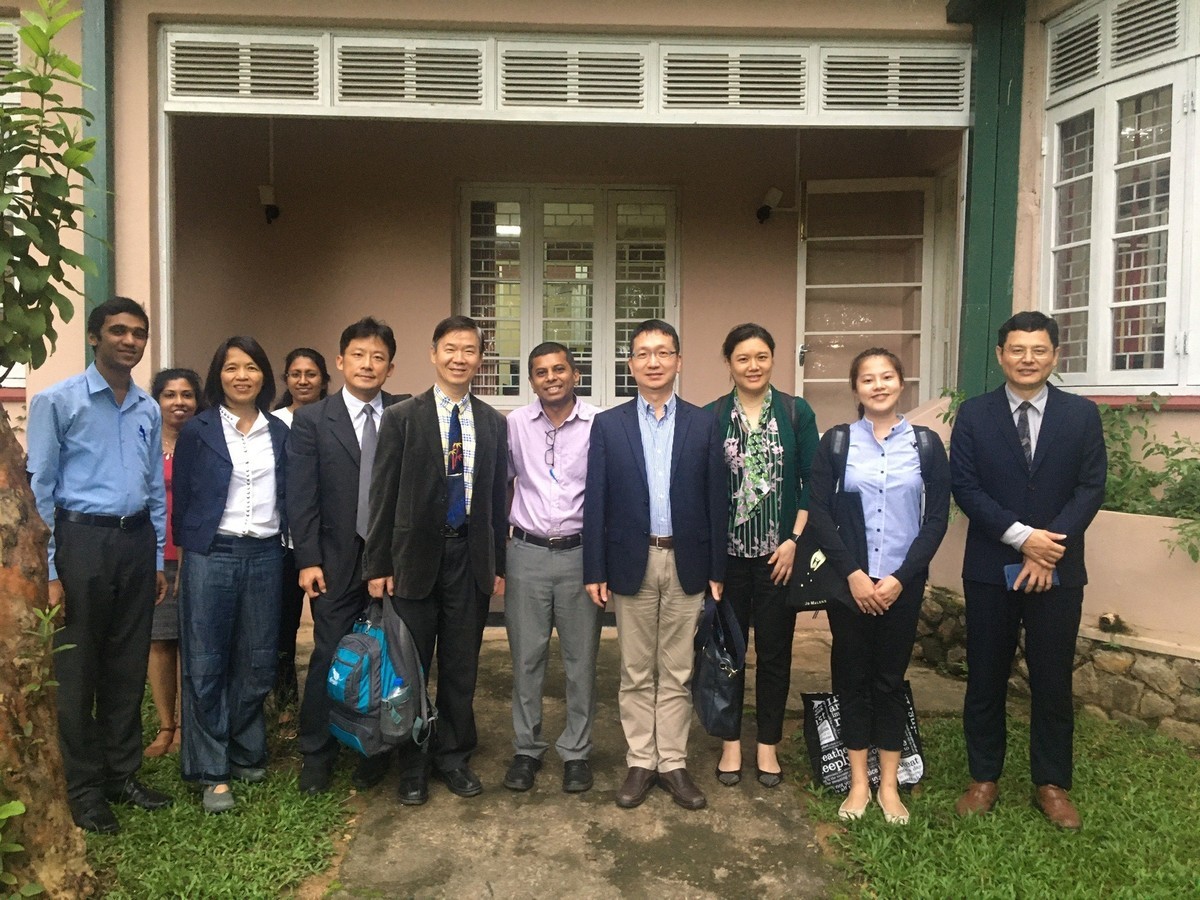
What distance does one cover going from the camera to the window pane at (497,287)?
283 inches

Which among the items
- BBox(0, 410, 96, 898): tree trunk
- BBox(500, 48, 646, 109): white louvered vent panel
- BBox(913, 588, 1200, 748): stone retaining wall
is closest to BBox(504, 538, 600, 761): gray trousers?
BBox(0, 410, 96, 898): tree trunk

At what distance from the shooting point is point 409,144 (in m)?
6.95

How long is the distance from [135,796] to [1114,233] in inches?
206

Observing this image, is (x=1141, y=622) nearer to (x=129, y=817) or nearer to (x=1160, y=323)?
(x=1160, y=323)

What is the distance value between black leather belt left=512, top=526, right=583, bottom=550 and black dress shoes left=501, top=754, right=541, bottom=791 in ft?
2.97

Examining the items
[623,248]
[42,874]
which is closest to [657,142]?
[623,248]

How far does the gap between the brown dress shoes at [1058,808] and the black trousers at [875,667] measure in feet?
1.89

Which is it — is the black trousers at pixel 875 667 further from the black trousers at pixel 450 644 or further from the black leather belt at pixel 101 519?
the black leather belt at pixel 101 519

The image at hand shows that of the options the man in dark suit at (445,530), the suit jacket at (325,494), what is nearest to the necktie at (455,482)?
the man in dark suit at (445,530)

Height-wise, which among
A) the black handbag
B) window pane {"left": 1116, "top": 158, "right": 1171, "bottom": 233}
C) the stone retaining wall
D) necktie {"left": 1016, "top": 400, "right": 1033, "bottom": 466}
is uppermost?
window pane {"left": 1116, "top": 158, "right": 1171, "bottom": 233}

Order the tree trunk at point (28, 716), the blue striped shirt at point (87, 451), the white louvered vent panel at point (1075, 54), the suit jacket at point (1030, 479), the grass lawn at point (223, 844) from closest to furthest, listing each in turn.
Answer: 1. the tree trunk at point (28, 716)
2. the grass lawn at point (223, 844)
3. the blue striped shirt at point (87, 451)
4. the suit jacket at point (1030, 479)
5. the white louvered vent panel at point (1075, 54)

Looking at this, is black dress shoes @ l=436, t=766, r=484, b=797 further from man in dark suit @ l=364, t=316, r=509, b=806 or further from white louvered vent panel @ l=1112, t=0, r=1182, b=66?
white louvered vent panel @ l=1112, t=0, r=1182, b=66

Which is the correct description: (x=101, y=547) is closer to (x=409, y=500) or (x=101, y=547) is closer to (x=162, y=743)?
(x=409, y=500)

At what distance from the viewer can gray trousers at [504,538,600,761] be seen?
3488 millimetres
